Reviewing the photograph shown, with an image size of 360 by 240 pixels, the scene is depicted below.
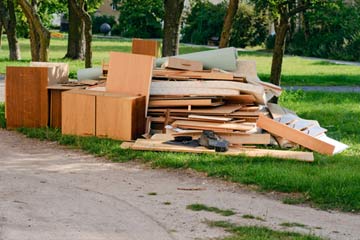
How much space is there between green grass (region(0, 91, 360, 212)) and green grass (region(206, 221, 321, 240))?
156cm

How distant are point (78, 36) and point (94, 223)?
32463mm

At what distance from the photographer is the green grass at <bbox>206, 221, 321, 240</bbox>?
26.1 ft

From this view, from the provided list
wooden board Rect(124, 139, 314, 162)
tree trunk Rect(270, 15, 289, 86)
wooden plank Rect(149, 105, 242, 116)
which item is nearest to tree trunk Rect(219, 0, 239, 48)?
tree trunk Rect(270, 15, 289, 86)

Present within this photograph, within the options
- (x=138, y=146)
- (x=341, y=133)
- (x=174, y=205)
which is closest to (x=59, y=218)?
(x=174, y=205)

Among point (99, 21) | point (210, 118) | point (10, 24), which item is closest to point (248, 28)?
point (10, 24)

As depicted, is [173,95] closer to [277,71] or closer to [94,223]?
[94,223]

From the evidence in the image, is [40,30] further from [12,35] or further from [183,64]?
[12,35]

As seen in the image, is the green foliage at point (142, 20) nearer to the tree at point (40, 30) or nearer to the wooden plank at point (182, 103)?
the tree at point (40, 30)

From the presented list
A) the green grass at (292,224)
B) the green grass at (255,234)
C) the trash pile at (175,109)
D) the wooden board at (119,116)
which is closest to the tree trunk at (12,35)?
the trash pile at (175,109)

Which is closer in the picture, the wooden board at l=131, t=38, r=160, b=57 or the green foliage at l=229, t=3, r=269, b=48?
the wooden board at l=131, t=38, r=160, b=57

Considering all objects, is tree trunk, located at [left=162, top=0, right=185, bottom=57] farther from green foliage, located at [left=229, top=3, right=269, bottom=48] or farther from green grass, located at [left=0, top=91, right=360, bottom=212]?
green foliage, located at [left=229, top=3, right=269, bottom=48]

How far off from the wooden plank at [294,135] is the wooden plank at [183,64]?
2003 millimetres

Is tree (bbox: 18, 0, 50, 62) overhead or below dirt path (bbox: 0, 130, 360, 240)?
overhead

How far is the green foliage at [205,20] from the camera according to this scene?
64812 mm
